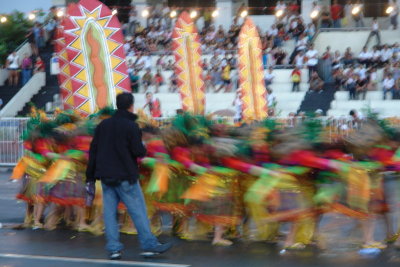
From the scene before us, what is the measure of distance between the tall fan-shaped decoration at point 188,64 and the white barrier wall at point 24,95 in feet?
39.5

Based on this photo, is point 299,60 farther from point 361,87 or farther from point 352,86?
point 361,87

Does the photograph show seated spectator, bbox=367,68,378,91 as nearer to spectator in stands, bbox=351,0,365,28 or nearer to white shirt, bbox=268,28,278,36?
white shirt, bbox=268,28,278,36

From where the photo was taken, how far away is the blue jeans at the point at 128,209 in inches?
360

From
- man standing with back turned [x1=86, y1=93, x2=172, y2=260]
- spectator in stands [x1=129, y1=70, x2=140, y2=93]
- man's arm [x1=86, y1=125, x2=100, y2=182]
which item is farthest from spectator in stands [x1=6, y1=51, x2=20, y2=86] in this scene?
man standing with back turned [x1=86, y1=93, x2=172, y2=260]

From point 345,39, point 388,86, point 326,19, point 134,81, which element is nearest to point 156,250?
point 388,86

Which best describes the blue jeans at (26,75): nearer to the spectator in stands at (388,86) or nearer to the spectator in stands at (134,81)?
the spectator in stands at (134,81)

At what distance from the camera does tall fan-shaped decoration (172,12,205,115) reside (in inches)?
842

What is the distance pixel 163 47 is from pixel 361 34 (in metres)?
8.02

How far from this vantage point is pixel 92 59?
14.9 m

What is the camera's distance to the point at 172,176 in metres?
10.6

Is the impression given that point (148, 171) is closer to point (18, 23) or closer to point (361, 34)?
point (361, 34)

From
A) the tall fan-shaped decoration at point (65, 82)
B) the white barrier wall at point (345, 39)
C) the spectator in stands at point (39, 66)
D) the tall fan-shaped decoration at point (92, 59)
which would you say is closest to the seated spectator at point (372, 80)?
the white barrier wall at point (345, 39)

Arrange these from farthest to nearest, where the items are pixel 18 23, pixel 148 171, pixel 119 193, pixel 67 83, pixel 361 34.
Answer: pixel 18 23
pixel 361 34
pixel 67 83
pixel 148 171
pixel 119 193

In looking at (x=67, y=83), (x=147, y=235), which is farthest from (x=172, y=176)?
(x=67, y=83)
